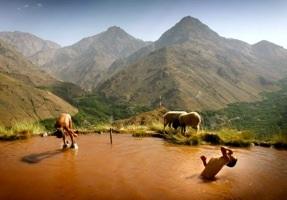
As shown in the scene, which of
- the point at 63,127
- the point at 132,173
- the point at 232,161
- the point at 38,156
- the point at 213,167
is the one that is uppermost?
the point at 63,127

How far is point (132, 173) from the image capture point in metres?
11.3

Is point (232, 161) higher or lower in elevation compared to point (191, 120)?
lower

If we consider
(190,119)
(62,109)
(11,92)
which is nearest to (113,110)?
(62,109)

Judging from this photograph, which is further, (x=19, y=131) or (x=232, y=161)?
(x=19, y=131)

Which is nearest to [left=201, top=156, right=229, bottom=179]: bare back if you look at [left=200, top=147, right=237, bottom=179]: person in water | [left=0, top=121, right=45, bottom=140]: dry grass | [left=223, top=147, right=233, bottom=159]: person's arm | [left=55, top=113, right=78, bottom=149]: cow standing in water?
[left=200, top=147, right=237, bottom=179]: person in water

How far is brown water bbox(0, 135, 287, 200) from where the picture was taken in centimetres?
945

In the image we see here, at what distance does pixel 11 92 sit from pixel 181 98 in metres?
79.6

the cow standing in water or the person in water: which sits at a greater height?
the cow standing in water

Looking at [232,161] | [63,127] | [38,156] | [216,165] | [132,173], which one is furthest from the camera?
[63,127]

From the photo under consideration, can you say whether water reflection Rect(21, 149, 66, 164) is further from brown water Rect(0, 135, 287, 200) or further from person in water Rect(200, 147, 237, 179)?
person in water Rect(200, 147, 237, 179)

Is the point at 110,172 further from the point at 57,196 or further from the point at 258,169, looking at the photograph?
the point at 258,169

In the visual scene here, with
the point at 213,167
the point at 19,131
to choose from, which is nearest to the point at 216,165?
the point at 213,167

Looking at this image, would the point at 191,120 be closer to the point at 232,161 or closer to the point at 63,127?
the point at 63,127

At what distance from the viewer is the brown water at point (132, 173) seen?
9.45 metres
